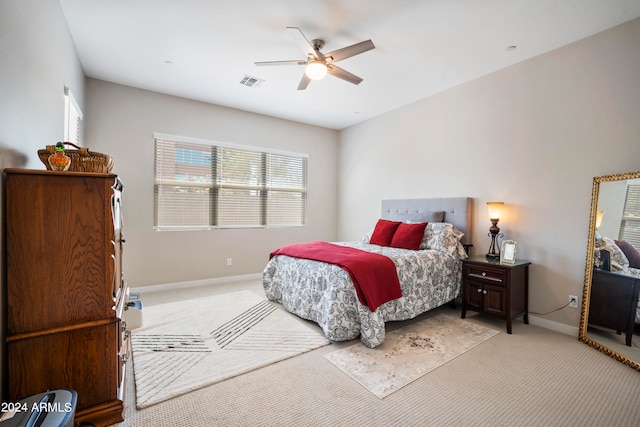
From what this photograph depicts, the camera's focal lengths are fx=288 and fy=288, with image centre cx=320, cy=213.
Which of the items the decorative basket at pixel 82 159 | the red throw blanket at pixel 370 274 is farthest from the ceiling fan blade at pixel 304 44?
the red throw blanket at pixel 370 274

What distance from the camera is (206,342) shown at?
2.62m

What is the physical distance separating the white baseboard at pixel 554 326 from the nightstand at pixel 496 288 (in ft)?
0.24

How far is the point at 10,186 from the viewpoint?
1395mm

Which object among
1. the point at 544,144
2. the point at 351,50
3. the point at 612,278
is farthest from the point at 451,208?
the point at 351,50

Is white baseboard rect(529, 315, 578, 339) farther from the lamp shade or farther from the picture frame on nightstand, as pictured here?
the lamp shade

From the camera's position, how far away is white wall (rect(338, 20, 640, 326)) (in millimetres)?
2627

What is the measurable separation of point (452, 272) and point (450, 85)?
244cm

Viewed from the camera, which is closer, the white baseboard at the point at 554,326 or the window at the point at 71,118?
the window at the point at 71,118

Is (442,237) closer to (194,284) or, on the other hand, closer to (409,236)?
(409,236)

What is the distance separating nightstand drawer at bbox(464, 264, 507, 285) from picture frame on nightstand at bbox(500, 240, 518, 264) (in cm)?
18

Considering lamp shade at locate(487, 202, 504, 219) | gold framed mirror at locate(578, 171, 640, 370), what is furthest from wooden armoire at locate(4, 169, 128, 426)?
gold framed mirror at locate(578, 171, 640, 370)

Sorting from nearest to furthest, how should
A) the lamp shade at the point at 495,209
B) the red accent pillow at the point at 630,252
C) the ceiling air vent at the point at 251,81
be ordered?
the red accent pillow at the point at 630,252 < the lamp shade at the point at 495,209 < the ceiling air vent at the point at 251,81

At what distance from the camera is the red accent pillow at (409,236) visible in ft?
11.5

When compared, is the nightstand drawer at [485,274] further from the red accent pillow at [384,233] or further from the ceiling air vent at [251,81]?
the ceiling air vent at [251,81]
